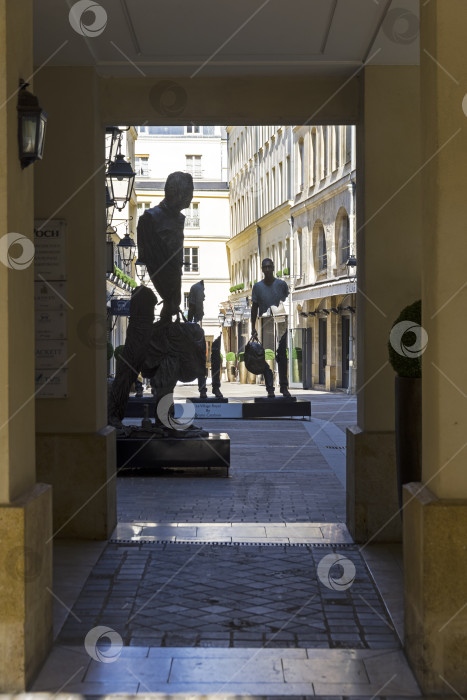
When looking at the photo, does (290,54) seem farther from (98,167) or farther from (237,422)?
(237,422)

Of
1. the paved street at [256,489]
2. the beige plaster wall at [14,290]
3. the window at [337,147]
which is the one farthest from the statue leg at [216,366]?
the beige plaster wall at [14,290]

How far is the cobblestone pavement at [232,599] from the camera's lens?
5.18 meters

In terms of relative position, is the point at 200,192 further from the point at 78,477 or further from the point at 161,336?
the point at 78,477

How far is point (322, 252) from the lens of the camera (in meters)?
37.3

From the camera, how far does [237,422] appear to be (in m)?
19.5

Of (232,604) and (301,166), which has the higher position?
(301,166)

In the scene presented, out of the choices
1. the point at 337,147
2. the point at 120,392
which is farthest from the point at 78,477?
the point at 337,147

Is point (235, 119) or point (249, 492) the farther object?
point (249, 492)

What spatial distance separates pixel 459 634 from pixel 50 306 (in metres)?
4.37

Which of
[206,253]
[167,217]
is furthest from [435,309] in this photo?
[206,253]

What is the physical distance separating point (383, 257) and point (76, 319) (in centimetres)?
245

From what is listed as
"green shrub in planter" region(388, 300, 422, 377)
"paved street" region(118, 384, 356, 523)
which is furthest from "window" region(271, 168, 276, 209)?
"green shrub in planter" region(388, 300, 422, 377)

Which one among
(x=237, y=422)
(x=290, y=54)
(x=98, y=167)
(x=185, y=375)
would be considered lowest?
(x=237, y=422)

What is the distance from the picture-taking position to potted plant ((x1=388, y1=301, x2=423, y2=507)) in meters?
5.79
